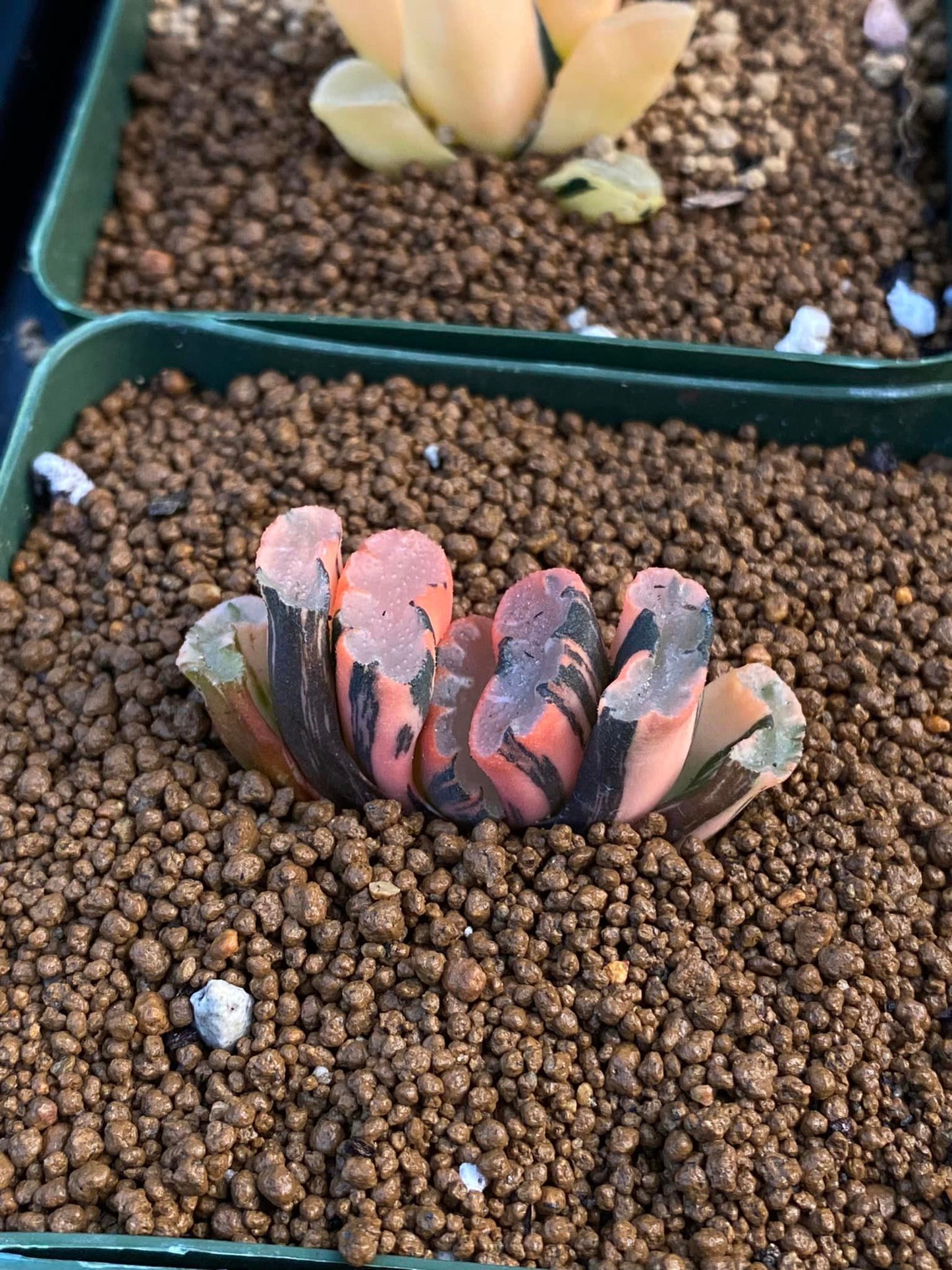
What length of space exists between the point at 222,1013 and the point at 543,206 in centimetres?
106

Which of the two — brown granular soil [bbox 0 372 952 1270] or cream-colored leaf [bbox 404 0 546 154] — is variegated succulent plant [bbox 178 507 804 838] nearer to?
brown granular soil [bbox 0 372 952 1270]

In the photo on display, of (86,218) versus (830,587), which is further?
(86,218)

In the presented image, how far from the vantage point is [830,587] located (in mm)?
1217

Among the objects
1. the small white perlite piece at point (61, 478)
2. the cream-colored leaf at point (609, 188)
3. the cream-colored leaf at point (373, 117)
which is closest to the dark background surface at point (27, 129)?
the small white perlite piece at point (61, 478)

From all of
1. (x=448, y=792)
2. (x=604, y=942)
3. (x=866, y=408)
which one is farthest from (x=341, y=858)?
(x=866, y=408)

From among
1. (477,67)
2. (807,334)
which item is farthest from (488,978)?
(477,67)

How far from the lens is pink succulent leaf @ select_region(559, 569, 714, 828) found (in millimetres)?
868

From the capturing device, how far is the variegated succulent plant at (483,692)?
900 millimetres

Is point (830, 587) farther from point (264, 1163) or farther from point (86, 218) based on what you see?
point (86, 218)

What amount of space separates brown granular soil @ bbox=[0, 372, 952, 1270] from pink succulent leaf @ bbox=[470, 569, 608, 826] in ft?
0.27

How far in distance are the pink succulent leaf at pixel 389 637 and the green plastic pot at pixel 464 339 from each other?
0.48 meters

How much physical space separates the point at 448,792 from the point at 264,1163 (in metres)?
0.33

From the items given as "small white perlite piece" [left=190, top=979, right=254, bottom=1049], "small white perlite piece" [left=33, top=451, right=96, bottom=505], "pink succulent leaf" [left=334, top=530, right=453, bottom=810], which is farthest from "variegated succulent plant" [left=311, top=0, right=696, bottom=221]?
"small white perlite piece" [left=190, top=979, right=254, bottom=1049]

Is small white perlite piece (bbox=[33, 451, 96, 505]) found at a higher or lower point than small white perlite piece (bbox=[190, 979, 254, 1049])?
higher
